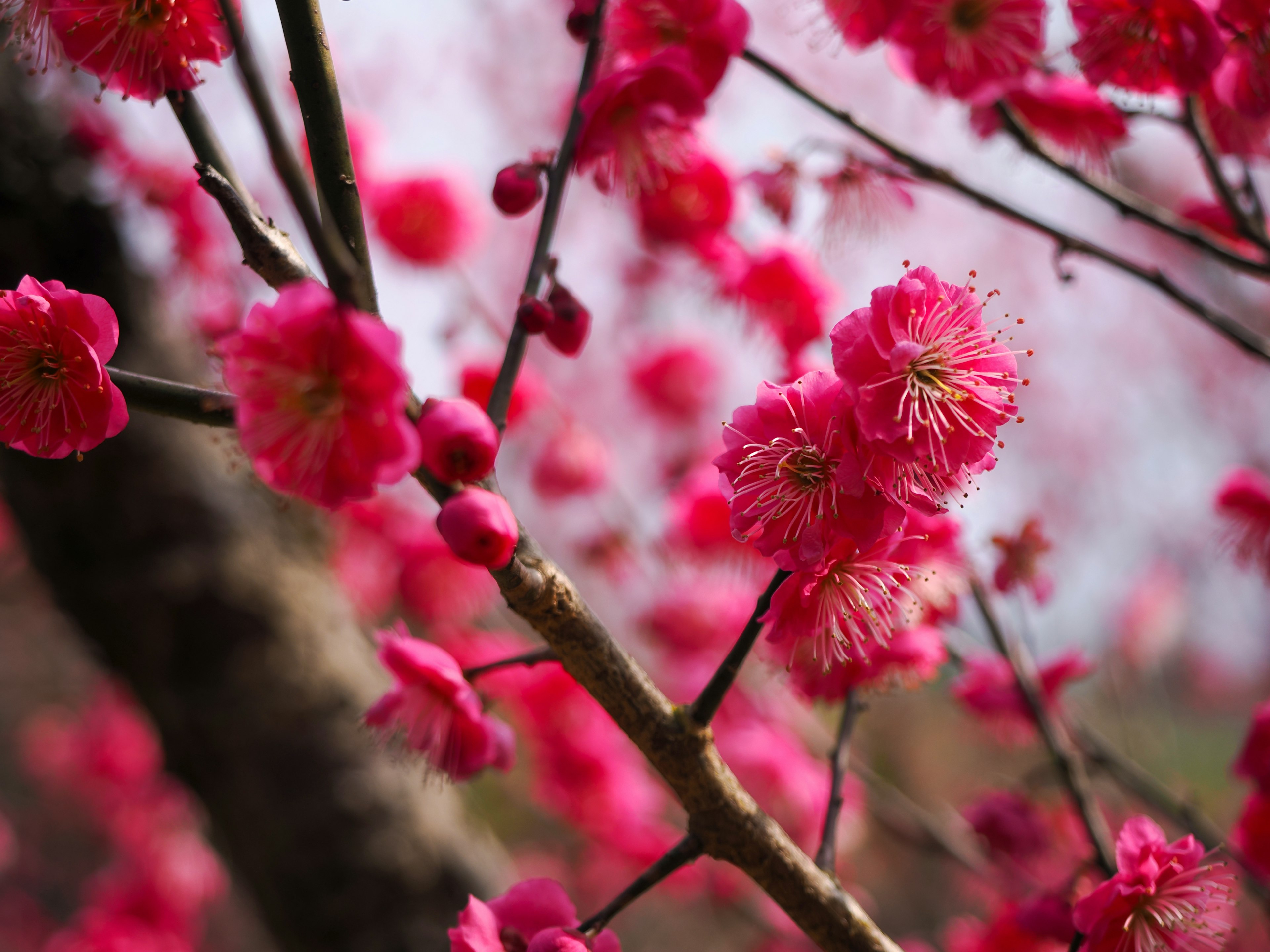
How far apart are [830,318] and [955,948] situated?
109 centimetres

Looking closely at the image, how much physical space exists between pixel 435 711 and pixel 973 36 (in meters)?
1.05

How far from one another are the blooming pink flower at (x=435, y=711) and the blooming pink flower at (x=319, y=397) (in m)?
0.30

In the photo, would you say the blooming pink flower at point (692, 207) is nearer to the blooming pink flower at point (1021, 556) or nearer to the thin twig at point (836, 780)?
the blooming pink flower at point (1021, 556)

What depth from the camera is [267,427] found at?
515 millimetres

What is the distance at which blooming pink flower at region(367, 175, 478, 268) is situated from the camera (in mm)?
1963

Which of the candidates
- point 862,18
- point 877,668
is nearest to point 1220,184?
point 862,18

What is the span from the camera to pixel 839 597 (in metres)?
0.69

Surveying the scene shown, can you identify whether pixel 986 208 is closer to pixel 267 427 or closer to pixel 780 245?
pixel 780 245

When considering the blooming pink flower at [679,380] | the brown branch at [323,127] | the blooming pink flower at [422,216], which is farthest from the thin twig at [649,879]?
the blooming pink flower at [679,380]

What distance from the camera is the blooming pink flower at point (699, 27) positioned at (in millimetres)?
899

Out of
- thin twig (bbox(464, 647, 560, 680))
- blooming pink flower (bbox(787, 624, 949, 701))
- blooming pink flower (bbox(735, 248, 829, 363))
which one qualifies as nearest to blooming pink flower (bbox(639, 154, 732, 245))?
blooming pink flower (bbox(735, 248, 829, 363))

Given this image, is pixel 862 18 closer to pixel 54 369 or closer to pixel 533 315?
pixel 533 315

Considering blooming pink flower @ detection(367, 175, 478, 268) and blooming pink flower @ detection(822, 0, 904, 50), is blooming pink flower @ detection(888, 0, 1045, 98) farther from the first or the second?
blooming pink flower @ detection(367, 175, 478, 268)

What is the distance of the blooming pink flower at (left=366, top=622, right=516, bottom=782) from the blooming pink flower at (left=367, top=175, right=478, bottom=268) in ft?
4.57
